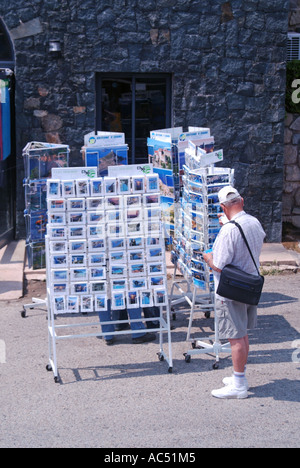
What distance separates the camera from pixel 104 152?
7.54 m

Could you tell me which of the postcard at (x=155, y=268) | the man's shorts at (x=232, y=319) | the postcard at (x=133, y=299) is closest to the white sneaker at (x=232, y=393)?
the man's shorts at (x=232, y=319)

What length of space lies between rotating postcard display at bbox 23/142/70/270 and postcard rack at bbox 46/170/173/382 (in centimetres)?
162

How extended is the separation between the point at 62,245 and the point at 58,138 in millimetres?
4861

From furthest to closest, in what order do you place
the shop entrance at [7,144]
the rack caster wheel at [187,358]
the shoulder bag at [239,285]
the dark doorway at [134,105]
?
the dark doorway at [134,105]
the shop entrance at [7,144]
the rack caster wheel at [187,358]
the shoulder bag at [239,285]

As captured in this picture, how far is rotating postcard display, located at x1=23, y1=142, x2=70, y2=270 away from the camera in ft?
25.7

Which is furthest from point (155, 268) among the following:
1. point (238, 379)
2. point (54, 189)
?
point (238, 379)

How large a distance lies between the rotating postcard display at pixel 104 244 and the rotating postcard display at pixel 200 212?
0.61m

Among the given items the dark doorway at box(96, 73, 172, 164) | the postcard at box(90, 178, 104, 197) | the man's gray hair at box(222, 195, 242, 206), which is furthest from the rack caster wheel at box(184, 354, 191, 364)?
the dark doorway at box(96, 73, 172, 164)

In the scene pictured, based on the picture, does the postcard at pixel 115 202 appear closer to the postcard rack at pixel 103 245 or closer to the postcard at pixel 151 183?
the postcard rack at pixel 103 245

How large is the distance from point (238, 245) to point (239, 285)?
33 cm

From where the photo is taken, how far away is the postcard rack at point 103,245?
6.21 meters

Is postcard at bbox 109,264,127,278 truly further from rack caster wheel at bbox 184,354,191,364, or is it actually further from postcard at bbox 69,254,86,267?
rack caster wheel at bbox 184,354,191,364
